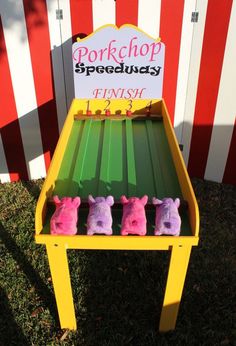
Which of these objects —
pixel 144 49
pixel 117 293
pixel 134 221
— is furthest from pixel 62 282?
pixel 144 49

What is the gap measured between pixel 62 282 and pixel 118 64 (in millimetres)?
1631

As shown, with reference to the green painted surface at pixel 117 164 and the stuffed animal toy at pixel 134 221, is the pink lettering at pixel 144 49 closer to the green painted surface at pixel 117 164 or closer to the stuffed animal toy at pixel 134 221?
the green painted surface at pixel 117 164

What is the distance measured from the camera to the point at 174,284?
5.77 ft

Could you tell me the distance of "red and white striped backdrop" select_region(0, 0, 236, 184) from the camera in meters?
2.59

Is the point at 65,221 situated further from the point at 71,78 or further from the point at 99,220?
the point at 71,78

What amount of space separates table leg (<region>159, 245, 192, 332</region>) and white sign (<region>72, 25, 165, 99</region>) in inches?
56.3

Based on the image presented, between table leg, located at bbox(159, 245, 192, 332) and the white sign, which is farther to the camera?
the white sign

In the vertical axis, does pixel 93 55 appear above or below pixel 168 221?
above

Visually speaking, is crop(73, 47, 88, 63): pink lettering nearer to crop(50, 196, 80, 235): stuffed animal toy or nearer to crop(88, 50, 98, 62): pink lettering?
crop(88, 50, 98, 62): pink lettering

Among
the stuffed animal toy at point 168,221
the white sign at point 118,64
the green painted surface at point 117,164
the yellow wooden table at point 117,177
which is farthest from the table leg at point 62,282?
the white sign at point 118,64

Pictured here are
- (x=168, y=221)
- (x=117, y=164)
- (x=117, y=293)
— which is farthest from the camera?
(x=117, y=293)

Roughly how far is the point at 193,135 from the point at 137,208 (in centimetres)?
181

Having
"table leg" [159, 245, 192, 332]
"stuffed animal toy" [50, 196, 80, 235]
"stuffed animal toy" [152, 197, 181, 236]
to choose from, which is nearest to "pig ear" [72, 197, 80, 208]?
"stuffed animal toy" [50, 196, 80, 235]

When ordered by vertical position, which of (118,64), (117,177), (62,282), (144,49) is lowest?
(62,282)
